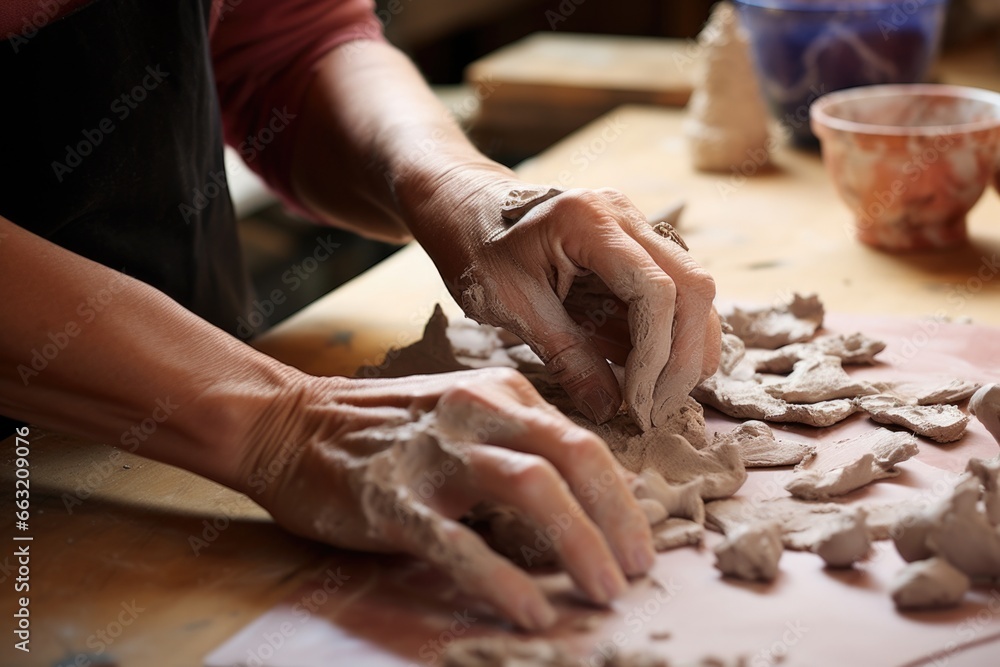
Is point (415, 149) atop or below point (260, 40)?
below

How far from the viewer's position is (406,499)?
3.11 ft

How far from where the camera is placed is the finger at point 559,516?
3.03 ft

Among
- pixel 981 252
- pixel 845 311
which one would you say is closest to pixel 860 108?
pixel 981 252

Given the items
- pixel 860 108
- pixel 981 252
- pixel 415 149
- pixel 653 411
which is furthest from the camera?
pixel 860 108

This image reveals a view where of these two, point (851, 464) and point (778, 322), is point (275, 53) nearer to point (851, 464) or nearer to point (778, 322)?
point (778, 322)

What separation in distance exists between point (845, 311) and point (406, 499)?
980 millimetres

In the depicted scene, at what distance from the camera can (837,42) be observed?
2320mm

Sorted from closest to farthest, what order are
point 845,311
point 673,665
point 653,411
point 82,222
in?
point 673,665 → point 653,411 → point 82,222 → point 845,311

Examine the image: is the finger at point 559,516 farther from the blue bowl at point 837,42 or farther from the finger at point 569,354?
the blue bowl at point 837,42

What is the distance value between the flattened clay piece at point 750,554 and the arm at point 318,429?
76mm

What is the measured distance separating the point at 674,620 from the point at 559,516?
141mm

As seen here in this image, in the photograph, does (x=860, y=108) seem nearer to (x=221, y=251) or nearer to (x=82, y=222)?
(x=221, y=251)

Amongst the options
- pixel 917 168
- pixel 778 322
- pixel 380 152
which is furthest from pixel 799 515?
pixel 917 168

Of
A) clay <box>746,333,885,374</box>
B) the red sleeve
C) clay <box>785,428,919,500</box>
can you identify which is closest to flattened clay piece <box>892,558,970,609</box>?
clay <box>785,428,919,500</box>
